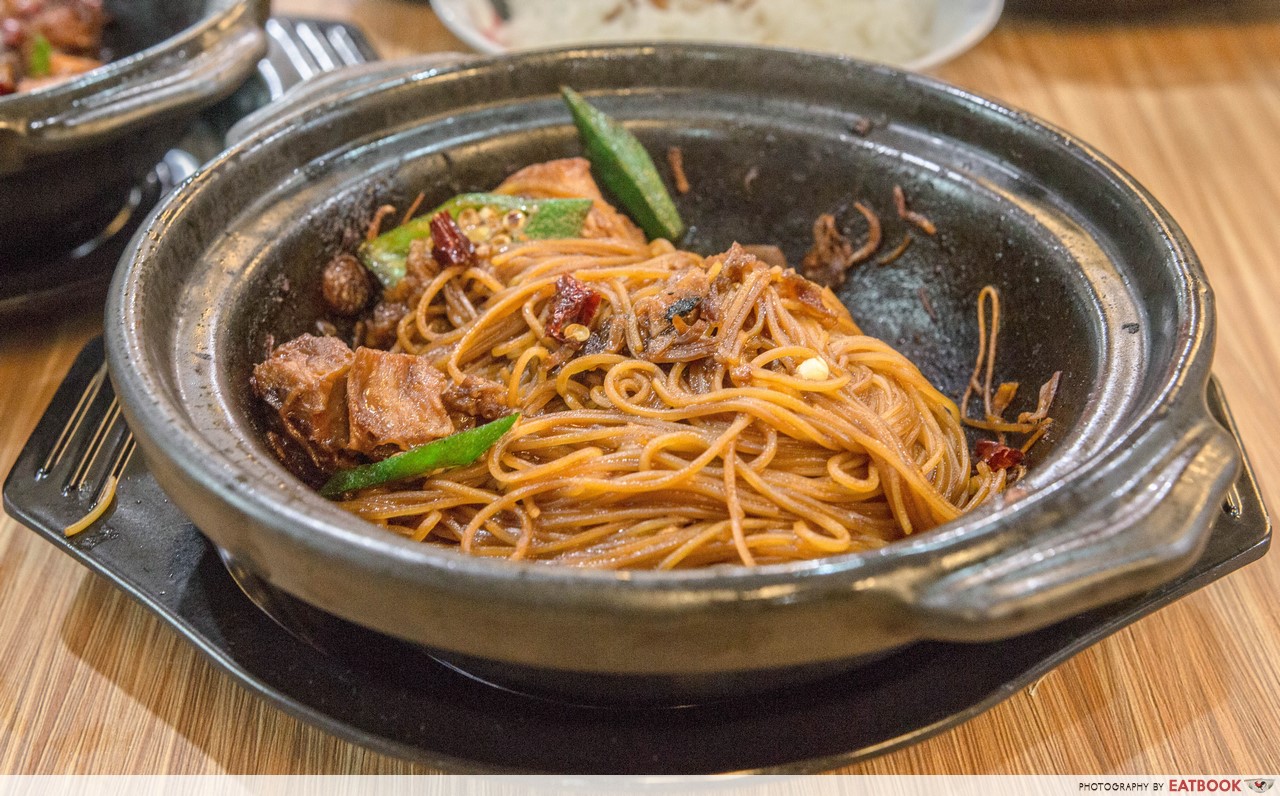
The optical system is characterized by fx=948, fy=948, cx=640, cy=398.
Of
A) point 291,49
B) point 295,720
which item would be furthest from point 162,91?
point 295,720

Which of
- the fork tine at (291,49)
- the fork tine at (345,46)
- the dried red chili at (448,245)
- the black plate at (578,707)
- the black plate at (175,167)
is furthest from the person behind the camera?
the fork tine at (345,46)

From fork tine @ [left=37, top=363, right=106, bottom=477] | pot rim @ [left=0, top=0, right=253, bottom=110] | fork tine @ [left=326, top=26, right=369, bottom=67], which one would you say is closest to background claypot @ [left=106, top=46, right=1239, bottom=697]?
fork tine @ [left=37, top=363, right=106, bottom=477]

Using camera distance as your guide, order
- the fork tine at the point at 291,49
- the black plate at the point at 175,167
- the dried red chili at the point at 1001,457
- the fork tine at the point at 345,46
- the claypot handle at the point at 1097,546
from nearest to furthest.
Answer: the claypot handle at the point at 1097,546
the dried red chili at the point at 1001,457
the black plate at the point at 175,167
the fork tine at the point at 291,49
the fork tine at the point at 345,46

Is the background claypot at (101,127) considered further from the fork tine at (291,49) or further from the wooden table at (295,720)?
the fork tine at (291,49)

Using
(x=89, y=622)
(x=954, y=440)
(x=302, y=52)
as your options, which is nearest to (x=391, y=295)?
(x=89, y=622)

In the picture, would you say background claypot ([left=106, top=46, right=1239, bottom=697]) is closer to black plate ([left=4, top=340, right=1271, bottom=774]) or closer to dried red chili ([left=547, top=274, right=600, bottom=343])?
black plate ([left=4, top=340, right=1271, bottom=774])

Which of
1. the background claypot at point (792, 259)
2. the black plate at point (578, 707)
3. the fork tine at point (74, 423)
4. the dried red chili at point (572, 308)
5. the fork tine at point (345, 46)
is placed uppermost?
the background claypot at point (792, 259)

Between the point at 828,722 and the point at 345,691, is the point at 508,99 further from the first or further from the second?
the point at 828,722

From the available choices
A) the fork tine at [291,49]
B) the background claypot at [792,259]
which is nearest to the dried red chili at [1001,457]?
the background claypot at [792,259]
